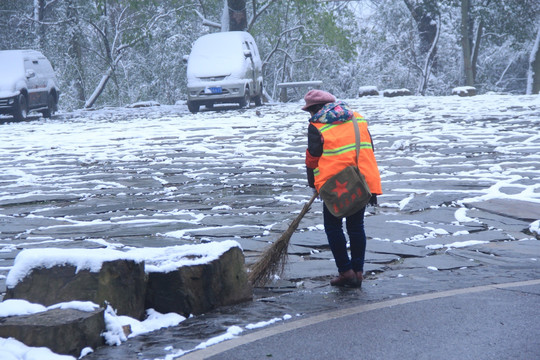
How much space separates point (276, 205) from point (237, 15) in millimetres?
20294

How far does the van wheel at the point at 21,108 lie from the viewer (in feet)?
67.2

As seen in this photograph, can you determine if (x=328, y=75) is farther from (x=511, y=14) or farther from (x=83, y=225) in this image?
(x=83, y=225)

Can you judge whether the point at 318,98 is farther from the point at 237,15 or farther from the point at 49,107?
the point at 237,15

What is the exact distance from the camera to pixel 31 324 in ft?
11.6

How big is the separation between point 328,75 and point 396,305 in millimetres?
34863

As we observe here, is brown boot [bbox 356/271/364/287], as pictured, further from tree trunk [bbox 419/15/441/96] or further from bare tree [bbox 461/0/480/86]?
tree trunk [bbox 419/15/441/96]

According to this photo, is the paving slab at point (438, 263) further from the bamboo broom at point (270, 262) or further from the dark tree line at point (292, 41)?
the dark tree line at point (292, 41)

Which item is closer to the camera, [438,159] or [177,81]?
[438,159]

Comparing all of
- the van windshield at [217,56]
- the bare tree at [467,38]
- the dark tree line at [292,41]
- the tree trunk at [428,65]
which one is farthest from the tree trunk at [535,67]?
the van windshield at [217,56]

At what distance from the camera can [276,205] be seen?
7332mm

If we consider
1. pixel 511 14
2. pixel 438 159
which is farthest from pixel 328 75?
pixel 438 159

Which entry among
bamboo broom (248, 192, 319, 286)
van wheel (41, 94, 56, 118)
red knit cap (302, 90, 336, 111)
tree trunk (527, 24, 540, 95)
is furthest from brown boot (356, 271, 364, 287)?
tree trunk (527, 24, 540, 95)

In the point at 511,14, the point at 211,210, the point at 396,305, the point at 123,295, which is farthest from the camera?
the point at 511,14

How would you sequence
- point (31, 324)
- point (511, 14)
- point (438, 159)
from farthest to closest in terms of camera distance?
1. point (511, 14)
2. point (438, 159)
3. point (31, 324)
